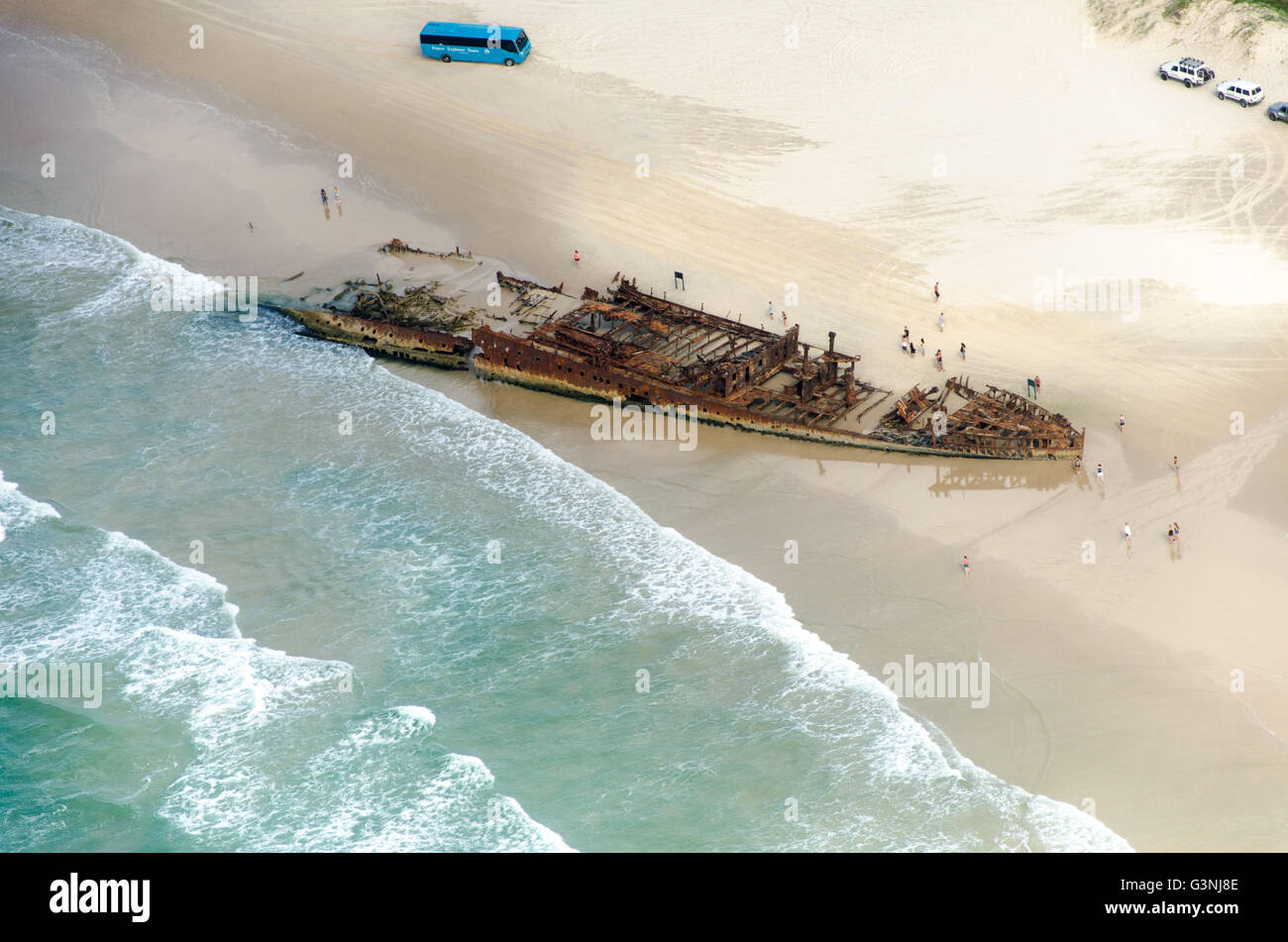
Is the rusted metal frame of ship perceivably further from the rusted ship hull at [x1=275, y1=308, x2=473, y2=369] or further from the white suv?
the white suv

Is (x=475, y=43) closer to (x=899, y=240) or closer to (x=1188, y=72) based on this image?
(x=899, y=240)

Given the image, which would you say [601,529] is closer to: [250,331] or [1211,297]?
[250,331]

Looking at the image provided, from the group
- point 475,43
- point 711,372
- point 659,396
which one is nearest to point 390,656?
point 659,396

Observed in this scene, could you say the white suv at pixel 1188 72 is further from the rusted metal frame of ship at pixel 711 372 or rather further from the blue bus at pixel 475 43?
the blue bus at pixel 475 43

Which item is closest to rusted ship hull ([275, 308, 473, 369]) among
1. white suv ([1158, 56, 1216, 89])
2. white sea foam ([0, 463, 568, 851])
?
white sea foam ([0, 463, 568, 851])

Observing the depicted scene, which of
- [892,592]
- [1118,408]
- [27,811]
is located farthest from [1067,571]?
[27,811]

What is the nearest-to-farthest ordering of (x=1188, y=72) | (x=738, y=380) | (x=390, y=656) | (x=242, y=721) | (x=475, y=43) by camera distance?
(x=242, y=721), (x=390, y=656), (x=738, y=380), (x=1188, y=72), (x=475, y=43)
